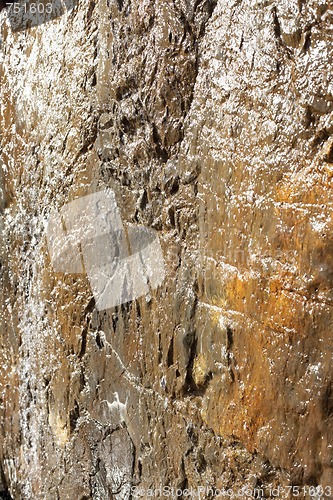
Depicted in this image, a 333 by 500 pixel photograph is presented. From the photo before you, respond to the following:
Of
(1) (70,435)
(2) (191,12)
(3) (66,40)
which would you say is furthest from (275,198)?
(1) (70,435)

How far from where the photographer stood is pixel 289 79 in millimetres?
1250

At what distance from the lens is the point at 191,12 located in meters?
1.49

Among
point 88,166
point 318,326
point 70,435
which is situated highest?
point 88,166

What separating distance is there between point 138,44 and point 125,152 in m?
0.33

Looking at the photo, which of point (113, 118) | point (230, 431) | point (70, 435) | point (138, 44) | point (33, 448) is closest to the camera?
point (230, 431)

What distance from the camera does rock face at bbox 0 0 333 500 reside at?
1.24m

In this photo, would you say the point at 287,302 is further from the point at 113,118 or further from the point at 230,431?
the point at 113,118

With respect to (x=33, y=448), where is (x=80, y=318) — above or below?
above

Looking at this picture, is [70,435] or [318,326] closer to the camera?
[318,326]

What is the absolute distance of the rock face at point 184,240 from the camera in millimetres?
1235

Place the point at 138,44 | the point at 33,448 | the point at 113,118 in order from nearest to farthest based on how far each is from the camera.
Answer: the point at 138,44, the point at 113,118, the point at 33,448

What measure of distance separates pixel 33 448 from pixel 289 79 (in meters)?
1.85

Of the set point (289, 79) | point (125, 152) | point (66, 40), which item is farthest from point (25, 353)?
point (289, 79)

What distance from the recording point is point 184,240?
61.3 inches
